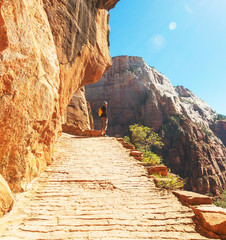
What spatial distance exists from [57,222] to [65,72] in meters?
6.24

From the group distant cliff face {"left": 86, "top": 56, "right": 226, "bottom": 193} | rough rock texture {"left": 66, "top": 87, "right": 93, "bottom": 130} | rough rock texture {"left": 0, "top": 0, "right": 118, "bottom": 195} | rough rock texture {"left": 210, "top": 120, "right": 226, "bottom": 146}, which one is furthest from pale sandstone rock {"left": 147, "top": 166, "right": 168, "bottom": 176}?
rough rock texture {"left": 210, "top": 120, "right": 226, "bottom": 146}

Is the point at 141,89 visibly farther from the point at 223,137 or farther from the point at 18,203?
the point at 18,203

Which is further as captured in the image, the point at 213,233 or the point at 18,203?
the point at 18,203

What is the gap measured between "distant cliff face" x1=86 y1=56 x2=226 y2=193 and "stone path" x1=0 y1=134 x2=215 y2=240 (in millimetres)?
39630

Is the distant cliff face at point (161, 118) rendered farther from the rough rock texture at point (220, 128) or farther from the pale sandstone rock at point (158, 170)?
the pale sandstone rock at point (158, 170)

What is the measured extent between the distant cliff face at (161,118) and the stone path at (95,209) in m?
39.6

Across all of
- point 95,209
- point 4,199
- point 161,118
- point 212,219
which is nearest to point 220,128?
point 161,118

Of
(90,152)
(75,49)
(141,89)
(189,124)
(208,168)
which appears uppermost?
(141,89)

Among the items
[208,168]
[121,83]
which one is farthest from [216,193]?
[121,83]

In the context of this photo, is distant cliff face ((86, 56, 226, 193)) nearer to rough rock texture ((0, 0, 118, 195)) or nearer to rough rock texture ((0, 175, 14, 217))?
rough rock texture ((0, 0, 118, 195))

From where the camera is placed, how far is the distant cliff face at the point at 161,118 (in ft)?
135

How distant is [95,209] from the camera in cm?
329

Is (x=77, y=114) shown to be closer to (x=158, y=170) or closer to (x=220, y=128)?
(x=158, y=170)

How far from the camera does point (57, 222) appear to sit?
2.83 meters
